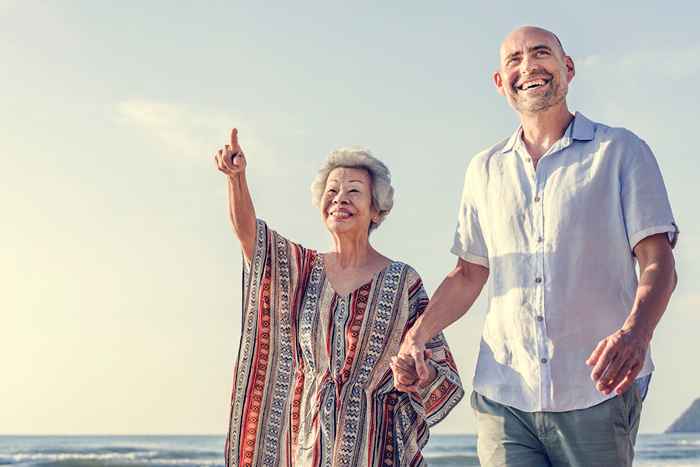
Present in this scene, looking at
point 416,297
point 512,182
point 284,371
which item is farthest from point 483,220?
point 284,371

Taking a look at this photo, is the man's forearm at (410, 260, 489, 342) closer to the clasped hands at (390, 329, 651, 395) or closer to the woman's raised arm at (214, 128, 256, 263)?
the clasped hands at (390, 329, 651, 395)

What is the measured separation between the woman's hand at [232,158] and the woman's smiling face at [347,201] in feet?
1.75

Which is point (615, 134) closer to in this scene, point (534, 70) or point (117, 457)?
point (534, 70)

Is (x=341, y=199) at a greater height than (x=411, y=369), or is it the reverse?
(x=341, y=199)

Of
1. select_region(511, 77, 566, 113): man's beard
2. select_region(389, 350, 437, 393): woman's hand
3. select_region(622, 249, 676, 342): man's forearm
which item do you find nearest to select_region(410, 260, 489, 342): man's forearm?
select_region(389, 350, 437, 393): woman's hand

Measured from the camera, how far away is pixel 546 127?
10.9 feet

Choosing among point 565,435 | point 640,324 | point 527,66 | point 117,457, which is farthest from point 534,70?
point 117,457

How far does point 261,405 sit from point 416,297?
78 cm

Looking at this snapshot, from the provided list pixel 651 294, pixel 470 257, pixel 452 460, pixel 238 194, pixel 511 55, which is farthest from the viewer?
pixel 452 460

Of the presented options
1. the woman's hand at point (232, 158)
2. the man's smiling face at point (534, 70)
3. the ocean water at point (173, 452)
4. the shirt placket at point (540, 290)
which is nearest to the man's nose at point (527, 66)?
the man's smiling face at point (534, 70)

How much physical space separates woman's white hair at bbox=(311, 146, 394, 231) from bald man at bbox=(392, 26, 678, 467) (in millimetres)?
1334

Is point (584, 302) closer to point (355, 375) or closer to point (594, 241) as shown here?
point (594, 241)

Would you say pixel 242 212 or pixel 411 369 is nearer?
pixel 411 369

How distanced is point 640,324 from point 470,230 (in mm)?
827
